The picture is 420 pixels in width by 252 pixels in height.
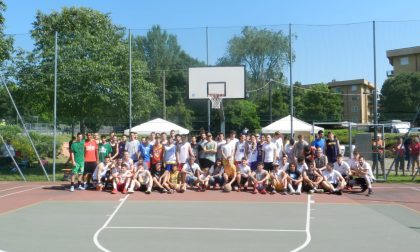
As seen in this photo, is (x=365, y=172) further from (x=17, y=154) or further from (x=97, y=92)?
(x=17, y=154)

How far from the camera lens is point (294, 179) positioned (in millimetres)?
13891

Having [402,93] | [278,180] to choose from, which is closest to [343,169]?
[278,180]

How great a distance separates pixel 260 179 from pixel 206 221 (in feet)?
16.2

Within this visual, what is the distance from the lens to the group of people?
13.9 metres

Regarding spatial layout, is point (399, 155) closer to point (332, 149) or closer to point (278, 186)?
point (332, 149)

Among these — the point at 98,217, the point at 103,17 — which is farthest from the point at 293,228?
the point at 103,17

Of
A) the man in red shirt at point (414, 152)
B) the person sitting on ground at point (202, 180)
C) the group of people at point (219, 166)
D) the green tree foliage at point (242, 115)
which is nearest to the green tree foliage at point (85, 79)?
the group of people at point (219, 166)

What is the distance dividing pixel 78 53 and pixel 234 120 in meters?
20.2

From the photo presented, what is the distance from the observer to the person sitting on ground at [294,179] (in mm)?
13609

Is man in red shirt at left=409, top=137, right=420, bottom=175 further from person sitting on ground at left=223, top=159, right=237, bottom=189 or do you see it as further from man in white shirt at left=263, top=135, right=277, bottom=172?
person sitting on ground at left=223, top=159, right=237, bottom=189

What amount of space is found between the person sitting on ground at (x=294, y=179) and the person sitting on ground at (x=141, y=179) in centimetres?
410

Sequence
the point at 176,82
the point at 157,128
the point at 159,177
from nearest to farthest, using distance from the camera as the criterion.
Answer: the point at 159,177 → the point at 157,128 → the point at 176,82

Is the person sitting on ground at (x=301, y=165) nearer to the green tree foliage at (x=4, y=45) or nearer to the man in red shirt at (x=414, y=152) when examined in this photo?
the man in red shirt at (x=414, y=152)

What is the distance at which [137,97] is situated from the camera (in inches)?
765
